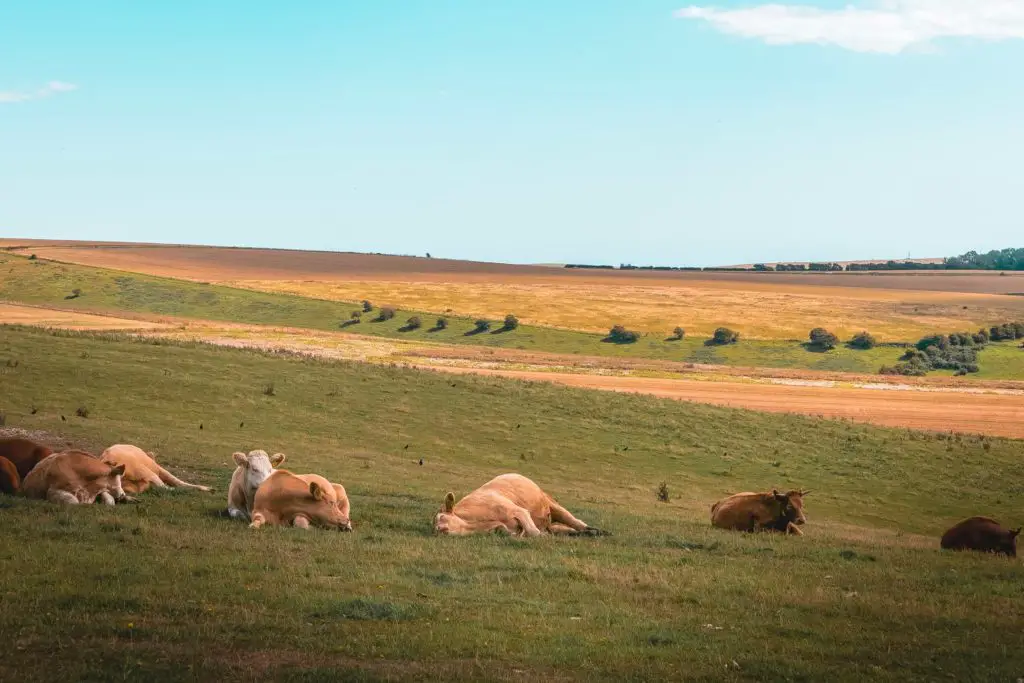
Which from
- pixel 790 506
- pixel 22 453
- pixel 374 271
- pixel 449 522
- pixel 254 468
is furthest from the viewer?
pixel 374 271

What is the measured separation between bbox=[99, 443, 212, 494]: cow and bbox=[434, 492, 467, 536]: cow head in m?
6.13

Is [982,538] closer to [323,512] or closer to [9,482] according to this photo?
[323,512]

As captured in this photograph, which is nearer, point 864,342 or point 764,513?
point 764,513

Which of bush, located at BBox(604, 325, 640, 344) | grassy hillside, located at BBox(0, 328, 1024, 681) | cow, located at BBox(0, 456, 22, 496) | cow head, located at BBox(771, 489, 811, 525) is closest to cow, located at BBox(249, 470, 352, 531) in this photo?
grassy hillside, located at BBox(0, 328, 1024, 681)

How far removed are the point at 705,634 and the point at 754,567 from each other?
469 cm

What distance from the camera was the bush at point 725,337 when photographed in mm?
104438

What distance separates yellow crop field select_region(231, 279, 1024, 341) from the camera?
4429 inches

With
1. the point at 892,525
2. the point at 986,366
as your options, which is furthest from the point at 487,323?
the point at 892,525

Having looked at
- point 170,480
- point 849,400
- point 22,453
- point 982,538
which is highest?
point 22,453

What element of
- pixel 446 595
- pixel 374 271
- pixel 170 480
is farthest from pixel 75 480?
pixel 374 271

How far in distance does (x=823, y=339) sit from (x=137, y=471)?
300ft

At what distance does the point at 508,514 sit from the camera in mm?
17328

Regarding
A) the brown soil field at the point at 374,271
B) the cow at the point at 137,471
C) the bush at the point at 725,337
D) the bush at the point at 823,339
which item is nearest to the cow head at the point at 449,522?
the cow at the point at 137,471

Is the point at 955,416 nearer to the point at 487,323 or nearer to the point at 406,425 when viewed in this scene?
the point at 406,425
